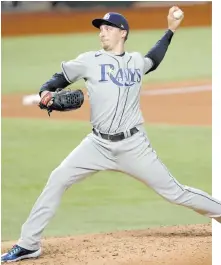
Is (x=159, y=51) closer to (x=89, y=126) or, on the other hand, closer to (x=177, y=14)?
(x=177, y=14)

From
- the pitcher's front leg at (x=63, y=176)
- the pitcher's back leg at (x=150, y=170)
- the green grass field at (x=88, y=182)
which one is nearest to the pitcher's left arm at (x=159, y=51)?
the pitcher's back leg at (x=150, y=170)

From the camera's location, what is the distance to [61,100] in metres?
5.12

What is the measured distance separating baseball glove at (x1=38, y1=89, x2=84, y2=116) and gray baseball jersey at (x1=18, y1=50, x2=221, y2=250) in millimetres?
83

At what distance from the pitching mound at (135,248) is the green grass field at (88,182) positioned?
28.5 inches

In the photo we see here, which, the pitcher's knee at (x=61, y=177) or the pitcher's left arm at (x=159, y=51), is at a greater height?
the pitcher's left arm at (x=159, y=51)

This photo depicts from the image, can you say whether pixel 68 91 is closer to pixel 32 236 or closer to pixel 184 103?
pixel 32 236

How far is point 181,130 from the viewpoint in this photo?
10.8m

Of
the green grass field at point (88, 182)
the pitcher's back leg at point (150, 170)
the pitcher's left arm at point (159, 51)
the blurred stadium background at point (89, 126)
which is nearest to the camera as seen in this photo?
the pitcher's back leg at point (150, 170)

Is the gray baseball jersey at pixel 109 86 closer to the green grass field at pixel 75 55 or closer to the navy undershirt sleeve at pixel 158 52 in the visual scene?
the navy undershirt sleeve at pixel 158 52

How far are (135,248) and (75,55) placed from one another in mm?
11869

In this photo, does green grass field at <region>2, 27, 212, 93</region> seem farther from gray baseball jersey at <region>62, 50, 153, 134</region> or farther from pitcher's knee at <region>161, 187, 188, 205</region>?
gray baseball jersey at <region>62, 50, 153, 134</region>

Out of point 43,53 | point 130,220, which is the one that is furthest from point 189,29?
point 130,220

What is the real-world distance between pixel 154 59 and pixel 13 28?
1718 cm

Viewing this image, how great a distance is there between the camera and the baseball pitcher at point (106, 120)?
515 cm
